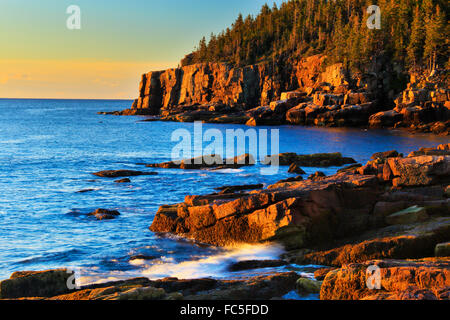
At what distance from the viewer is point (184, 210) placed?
60.7 ft

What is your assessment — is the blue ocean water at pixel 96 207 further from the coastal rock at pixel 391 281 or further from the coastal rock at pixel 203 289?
the coastal rock at pixel 391 281

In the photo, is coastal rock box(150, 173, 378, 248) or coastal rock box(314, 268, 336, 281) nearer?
coastal rock box(314, 268, 336, 281)

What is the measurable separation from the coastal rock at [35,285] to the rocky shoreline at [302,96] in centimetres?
6509

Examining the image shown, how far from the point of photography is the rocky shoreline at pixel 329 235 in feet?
31.9

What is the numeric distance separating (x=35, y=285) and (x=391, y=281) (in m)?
9.29

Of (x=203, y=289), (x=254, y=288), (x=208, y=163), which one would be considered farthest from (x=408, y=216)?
(x=208, y=163)

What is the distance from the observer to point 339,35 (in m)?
111

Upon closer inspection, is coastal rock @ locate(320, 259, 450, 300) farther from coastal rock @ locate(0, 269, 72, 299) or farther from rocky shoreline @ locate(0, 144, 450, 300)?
coastal rock @ locate(0, 269, 72, 299)

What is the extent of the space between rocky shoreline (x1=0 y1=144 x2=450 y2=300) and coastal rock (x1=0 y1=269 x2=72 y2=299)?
26mm

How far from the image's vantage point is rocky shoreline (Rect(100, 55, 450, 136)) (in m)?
77.9

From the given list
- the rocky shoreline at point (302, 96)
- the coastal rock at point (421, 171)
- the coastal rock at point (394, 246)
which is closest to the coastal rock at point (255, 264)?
the coastal rock at point (394, 246)

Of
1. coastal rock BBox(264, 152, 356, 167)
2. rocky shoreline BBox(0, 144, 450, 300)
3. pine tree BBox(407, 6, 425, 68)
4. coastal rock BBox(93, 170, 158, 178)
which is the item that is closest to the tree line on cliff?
pine tree BBox(407, 6, 425, 68)

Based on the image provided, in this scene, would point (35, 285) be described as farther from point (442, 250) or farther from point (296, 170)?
point (296, 170)

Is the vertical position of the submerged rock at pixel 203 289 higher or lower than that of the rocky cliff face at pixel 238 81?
lower
